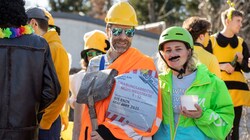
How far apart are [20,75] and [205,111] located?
1.49 m

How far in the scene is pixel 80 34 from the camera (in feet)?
58.5

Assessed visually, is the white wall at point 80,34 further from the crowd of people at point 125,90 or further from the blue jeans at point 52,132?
the crowd of people at point 125,90

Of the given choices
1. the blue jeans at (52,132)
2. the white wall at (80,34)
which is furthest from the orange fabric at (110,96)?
the white wall at (80,34)

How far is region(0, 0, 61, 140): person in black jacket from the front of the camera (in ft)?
15.8

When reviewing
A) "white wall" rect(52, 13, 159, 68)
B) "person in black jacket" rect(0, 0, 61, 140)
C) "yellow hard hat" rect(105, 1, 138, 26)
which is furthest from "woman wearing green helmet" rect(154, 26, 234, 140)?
"white wall" rect(52, 13, 159, 68)

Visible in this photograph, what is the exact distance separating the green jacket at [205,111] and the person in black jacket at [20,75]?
97 cm

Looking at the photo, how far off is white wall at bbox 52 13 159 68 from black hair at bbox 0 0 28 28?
1262cm

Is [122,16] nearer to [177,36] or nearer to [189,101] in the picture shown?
[177,36]

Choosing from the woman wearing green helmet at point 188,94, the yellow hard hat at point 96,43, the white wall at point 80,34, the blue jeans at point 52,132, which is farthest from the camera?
the white wall at point 80,34

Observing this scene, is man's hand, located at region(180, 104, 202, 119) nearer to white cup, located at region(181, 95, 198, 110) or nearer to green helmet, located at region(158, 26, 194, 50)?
white cup, located at region(181, 95, 198, 110)

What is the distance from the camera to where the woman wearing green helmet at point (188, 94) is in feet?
15.7

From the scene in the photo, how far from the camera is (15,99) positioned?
4.82 m

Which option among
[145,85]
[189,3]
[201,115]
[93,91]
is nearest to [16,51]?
[93,91]

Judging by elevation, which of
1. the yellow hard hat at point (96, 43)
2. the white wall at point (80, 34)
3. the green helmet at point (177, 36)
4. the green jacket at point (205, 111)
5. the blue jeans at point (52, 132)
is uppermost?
the green helmet at point (177, 36)
